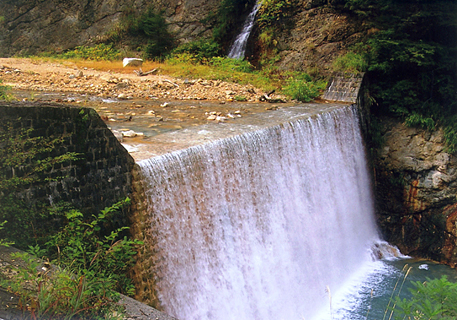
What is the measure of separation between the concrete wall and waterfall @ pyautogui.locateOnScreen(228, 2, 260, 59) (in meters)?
11.0

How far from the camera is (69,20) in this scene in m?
17.6

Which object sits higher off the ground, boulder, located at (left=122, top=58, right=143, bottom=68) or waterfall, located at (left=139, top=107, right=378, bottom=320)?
boulder, located at (left=122, top=58, right=143, bottom=68)

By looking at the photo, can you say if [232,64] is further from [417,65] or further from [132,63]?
[417,65]

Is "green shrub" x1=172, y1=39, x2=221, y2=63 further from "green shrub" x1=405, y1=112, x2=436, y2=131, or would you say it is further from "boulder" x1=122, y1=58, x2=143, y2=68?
"green shrub" x1=405, y1=112, x2=436, y2=131

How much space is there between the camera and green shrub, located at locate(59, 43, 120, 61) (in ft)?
54.4

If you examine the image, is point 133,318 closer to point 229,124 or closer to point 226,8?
point 229,124

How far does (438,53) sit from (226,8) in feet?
26.5

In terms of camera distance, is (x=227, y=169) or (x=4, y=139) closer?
(x=4, y=139)

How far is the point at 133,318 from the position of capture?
9.87 ft

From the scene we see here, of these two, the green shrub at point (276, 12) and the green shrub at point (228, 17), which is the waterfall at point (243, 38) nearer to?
the green shrub at point (228, 17)

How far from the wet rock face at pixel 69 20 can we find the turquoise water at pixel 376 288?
1215 centimetres

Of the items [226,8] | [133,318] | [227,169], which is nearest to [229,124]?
[227,169]

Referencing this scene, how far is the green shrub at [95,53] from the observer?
1658 centimetres

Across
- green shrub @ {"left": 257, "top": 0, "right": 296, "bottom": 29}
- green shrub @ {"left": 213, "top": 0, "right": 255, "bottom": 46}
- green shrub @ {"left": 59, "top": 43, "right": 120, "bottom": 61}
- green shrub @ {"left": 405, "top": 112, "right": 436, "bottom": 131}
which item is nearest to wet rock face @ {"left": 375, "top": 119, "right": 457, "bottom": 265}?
green shrub @ {"left": 405, "top": 112, "right": 436, "bottom": 131}
